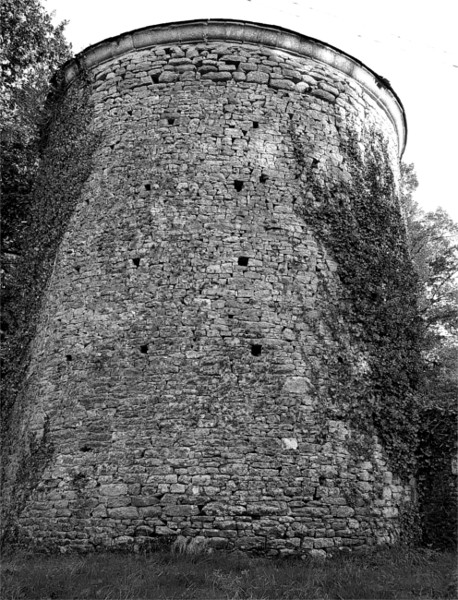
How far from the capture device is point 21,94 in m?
12.5

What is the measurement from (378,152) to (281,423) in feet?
17.7

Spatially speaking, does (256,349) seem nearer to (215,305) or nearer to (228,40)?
(215,305)

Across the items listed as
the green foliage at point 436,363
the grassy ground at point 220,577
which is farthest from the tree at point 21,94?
the green foliage at point 436,363

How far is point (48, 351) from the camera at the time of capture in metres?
9.38

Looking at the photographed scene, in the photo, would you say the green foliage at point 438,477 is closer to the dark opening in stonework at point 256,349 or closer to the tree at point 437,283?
the dark opening in stonework at point 256,349

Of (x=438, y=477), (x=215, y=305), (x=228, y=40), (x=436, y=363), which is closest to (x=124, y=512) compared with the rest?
(x=215, y=305)

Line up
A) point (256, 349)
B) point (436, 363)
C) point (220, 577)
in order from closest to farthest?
1. point (220, 577)
2. point (256, 349)
3. point (436, 363)

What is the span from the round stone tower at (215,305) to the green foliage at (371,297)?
3cm

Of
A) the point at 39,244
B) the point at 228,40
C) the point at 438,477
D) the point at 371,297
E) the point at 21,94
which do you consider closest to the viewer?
the point at 438,477

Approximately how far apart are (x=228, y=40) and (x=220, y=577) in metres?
8.00

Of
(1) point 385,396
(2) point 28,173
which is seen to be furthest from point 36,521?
(2) point 28,173

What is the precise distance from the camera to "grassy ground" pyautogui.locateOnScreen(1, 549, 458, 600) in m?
5.96

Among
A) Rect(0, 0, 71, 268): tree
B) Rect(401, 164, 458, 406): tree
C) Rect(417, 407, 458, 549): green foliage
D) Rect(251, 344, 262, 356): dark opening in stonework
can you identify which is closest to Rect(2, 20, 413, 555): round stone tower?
Rect(251, 344, 262, 356): dark opening in stonework

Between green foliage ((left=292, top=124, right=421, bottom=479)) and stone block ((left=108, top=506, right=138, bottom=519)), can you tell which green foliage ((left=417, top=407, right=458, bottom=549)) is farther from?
stone block ((left=108, top=506, right=138, bottom=519))
